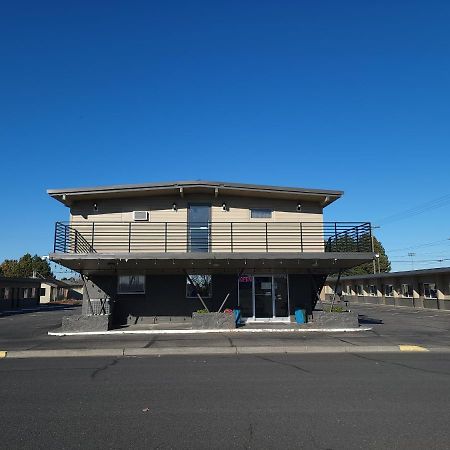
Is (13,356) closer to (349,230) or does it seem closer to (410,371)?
(410,371)

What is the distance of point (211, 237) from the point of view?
20.5 metres

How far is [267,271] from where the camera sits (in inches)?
829

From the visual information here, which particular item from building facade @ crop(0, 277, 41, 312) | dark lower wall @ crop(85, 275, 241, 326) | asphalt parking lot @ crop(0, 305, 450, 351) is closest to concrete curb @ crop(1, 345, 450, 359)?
asphalt parking lot @ crop(0, 305, 450, 351)

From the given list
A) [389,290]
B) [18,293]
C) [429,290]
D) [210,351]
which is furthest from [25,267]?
[210,351]

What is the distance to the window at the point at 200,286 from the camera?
20.9 meters

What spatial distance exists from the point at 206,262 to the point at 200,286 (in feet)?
8.66

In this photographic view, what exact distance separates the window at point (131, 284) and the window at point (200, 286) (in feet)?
6.83

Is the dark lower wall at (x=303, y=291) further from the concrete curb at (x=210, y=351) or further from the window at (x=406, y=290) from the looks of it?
the window at (x=406, y=290)

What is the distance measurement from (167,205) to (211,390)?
13.8 metres

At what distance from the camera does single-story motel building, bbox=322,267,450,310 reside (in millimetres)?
37094


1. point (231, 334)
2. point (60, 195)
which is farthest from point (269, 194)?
point (60, 195)

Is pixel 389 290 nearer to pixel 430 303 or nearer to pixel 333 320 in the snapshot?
pixel 430 303

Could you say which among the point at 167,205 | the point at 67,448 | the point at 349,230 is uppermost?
the point at 167,205

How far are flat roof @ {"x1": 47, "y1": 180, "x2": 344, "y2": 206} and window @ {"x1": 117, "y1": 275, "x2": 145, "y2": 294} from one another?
3742 millimetres
